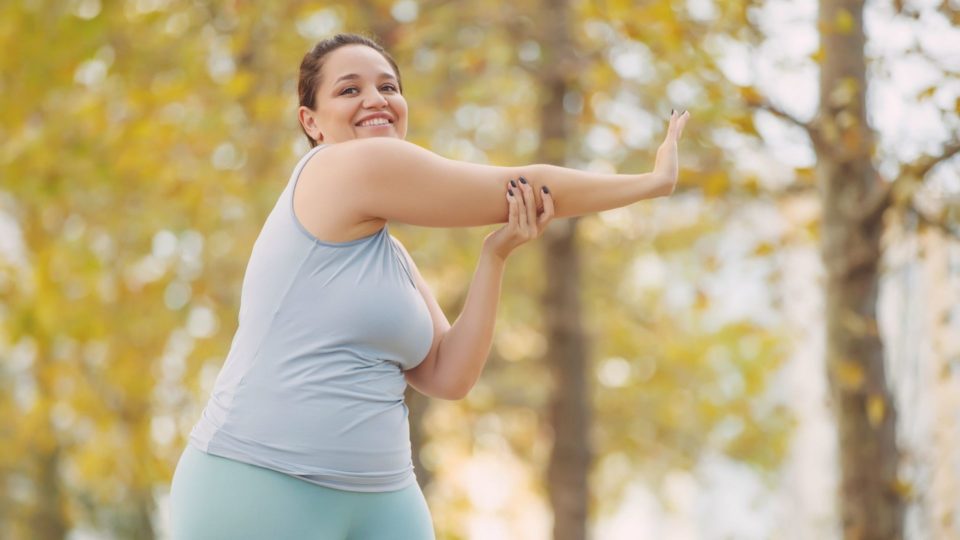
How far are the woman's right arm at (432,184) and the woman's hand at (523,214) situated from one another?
0.05ft

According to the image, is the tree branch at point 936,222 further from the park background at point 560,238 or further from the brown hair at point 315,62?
the brown hair at point 315,62

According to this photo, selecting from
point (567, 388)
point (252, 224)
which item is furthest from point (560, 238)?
point (252, 224)

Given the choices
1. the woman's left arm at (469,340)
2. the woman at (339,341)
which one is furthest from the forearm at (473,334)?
the woman at (339,341)

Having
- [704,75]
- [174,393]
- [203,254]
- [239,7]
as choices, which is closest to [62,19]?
[239,7]

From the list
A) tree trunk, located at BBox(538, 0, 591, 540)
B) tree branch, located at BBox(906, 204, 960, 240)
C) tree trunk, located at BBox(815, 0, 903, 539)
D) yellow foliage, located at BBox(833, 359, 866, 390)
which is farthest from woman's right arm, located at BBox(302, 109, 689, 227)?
tree trunk, located at BBox(538, 0, 591, 540)

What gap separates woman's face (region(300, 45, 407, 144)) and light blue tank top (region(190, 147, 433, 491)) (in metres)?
0.22

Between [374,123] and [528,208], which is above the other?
[374,123]

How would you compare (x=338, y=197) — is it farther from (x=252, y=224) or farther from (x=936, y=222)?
(x=252, y=224)

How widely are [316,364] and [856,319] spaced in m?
3.53

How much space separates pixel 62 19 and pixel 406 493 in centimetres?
331

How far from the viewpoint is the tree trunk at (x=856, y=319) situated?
206 inches

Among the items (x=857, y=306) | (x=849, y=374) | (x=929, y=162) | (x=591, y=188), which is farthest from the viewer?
(x=857, y=306)

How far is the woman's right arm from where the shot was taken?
219 centimetres

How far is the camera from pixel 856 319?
17.1 feet
